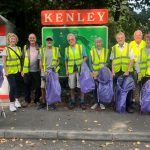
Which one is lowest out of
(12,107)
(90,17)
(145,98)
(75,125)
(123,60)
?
(75,125)

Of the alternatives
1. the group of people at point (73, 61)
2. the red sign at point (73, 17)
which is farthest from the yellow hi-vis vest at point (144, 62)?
the red sign at point (73, 17)

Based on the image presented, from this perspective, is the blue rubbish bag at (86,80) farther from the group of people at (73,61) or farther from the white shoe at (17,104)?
the white shoe at (17,104)

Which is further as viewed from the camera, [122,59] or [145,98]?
[122,59]

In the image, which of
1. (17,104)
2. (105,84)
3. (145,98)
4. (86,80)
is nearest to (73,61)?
(86,80)

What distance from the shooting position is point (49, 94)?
354 inches

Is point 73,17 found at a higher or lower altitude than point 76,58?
higher

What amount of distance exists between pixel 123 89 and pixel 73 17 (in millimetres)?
2574

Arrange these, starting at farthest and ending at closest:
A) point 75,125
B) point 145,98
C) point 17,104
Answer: point 17,104, point 145,98, point 75,125

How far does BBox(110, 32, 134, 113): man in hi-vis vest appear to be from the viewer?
341 inches

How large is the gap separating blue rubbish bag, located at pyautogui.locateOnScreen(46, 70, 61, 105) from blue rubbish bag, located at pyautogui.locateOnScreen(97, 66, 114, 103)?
0.99 m

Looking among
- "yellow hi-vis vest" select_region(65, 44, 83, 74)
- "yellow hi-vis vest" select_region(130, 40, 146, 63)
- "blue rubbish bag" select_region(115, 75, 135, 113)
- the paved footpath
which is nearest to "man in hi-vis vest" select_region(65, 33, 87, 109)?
"yellow hi-vis vest" select_region(65, 44, 83, 74)

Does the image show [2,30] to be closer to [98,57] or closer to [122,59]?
[98,57]

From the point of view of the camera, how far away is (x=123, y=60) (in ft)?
28.4

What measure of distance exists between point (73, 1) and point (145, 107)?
4822 mm
